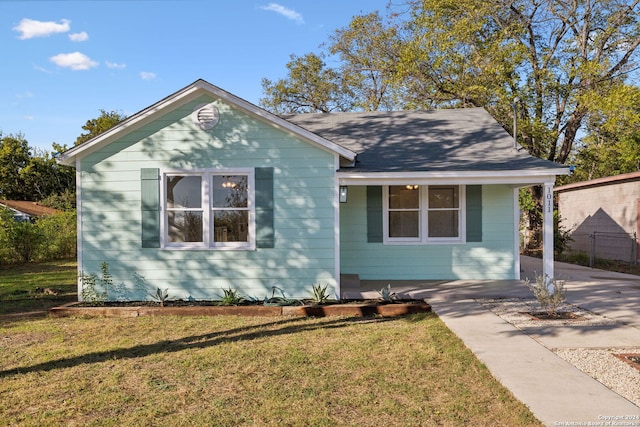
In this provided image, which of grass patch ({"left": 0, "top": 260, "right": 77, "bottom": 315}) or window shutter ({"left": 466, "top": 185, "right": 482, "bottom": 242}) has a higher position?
window shutter ({"left": 466, "top": 185, "right": 482, "bottom": 242})

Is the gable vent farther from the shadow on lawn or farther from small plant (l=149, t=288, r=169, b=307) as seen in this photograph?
the shadow on lawn

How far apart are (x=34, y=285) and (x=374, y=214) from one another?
8.31 meters

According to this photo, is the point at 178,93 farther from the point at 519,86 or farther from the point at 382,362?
the point at 519,86

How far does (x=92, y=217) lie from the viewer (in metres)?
7.57

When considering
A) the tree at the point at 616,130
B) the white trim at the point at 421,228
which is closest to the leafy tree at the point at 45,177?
the white trim at the point at 421,228

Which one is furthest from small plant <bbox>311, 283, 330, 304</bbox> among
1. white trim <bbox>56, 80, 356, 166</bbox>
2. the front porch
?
white trim <bbox>56, 80, 356, 166</bbox>

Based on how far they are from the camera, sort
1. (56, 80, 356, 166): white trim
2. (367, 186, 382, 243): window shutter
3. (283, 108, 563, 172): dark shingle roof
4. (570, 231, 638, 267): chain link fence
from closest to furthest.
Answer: (56, 80, 356, 166): white trim < (283, 108, 563, 172): dark shingle roof < (367, 186, 382, 243): window shutter < (570, 231, 638, 267): chain link fence

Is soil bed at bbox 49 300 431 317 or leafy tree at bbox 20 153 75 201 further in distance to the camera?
leafy tree at bbox 20 153 75 201

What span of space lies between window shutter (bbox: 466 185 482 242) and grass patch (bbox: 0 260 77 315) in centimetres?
853

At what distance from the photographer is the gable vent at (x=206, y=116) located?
7535 millimetres

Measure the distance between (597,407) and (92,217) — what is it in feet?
25.6

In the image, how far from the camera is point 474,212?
923 cm

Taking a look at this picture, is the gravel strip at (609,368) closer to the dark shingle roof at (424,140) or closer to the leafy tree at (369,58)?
the dark shingle roof at (424,140)

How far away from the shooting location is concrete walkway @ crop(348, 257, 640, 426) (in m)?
3.29
